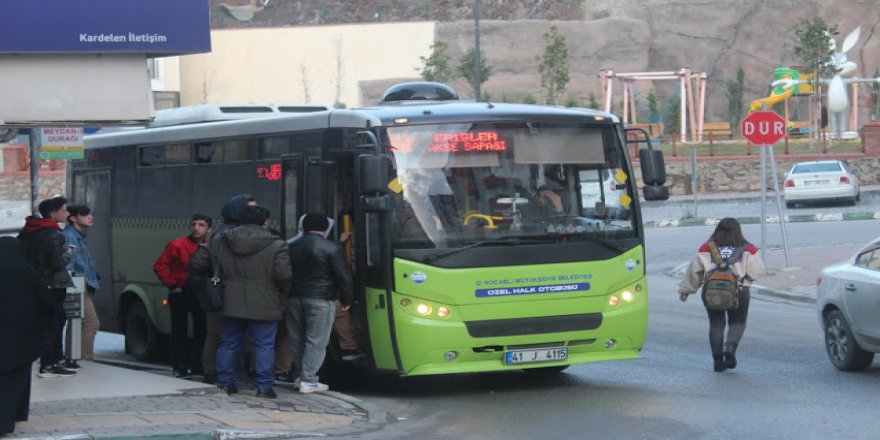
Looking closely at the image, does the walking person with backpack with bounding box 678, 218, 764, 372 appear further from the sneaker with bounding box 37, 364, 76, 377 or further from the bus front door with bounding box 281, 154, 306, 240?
the sneaker with bounding box 37, 364, 76, 377

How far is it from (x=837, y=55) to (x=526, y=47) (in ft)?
62.6

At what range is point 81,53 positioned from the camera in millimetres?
11250

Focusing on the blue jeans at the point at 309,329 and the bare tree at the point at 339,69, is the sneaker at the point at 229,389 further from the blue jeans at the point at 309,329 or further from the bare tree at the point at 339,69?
the bare tree at the point at 339,69

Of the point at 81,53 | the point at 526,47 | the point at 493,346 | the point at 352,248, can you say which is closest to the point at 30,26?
the point at 81,53

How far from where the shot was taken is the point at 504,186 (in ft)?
38.8

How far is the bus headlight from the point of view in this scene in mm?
11547

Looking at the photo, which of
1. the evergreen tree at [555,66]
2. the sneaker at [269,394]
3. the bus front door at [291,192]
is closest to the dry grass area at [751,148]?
the evergreen tree at [555,66]

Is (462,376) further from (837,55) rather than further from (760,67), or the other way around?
(760,67)

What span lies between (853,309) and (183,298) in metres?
6.38

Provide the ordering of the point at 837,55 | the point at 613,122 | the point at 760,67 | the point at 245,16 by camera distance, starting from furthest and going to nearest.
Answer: the point at 245,16, the point at 760,67, the point at 837,55, the point at 613,122

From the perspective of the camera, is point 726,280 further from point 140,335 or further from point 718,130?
point 718,130

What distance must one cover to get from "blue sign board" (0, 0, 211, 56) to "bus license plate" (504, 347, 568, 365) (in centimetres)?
367

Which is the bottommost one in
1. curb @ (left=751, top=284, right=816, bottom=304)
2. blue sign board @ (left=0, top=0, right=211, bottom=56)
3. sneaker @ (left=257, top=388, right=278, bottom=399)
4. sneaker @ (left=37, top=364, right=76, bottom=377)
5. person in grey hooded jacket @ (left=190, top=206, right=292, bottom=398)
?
sneaker @ (left=257, top=388, right=278, bottom=399)

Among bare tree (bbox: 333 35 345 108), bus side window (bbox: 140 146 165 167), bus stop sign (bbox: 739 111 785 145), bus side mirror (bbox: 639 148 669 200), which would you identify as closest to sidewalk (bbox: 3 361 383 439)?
bus side window (bbox: 140 146 165 167)
